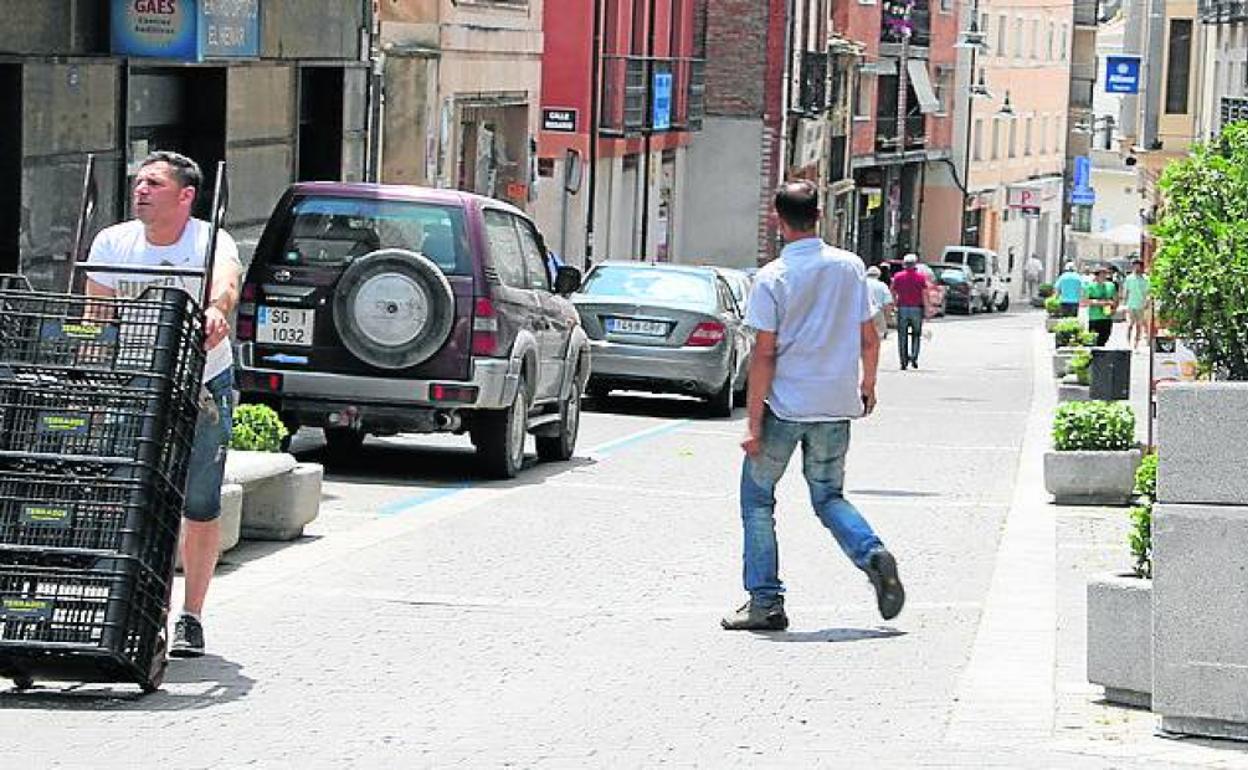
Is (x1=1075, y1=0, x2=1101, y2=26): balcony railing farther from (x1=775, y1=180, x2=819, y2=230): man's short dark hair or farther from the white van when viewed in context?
(x1=775, y1=180, x2=819, y2=230): man's short dark hair

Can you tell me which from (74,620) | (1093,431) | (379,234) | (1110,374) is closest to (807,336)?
(74,620)

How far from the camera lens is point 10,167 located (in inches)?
771

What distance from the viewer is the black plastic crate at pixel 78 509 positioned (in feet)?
28.4

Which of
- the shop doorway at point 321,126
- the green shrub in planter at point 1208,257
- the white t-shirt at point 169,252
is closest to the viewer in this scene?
the white t-shirt at point 169,252

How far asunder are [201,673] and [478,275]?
801 cm

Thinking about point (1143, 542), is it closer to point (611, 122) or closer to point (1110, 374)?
point (1110, 374)

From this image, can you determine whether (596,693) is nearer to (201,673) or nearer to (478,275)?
(201,673)

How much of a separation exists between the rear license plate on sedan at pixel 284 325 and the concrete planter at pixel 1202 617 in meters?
9.43

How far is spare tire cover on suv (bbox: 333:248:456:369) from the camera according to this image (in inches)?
656

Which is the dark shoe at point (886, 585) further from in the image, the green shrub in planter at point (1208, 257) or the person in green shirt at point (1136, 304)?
the person in green shirt at point (1136, 304)

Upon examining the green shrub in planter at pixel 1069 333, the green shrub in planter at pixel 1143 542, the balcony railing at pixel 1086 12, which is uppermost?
the balcony railing at pixel 1086 12

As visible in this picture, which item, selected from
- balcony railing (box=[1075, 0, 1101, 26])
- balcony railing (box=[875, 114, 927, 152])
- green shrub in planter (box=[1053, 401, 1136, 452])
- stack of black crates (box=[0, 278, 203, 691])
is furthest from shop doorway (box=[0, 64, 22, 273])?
balcony railing (box=[1075, 0, 1101, 26])

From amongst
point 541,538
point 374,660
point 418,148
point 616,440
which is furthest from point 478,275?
point 418,148

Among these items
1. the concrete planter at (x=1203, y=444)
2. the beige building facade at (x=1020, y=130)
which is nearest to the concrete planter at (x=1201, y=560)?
the concrete planter at (x=1203, y=444)
